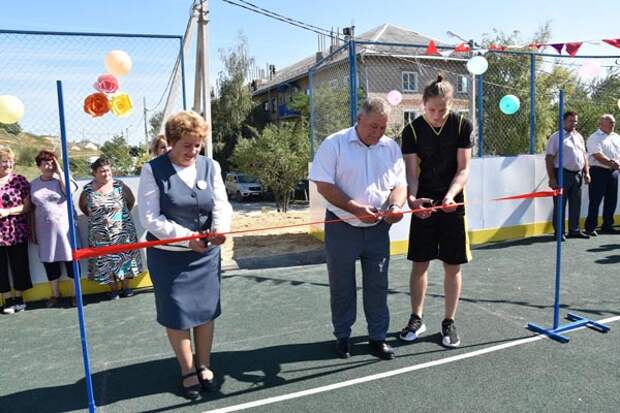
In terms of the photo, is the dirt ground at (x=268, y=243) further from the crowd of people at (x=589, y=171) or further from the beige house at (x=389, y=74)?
the crowd of people at (x=589, y=171)

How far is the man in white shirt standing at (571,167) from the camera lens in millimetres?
7184

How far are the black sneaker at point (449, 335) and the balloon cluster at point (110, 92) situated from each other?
3997mm

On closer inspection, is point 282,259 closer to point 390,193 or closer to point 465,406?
point 390,193

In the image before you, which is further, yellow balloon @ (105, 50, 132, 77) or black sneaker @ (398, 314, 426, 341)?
yellow balloon @ (105, 50, 132, 77)

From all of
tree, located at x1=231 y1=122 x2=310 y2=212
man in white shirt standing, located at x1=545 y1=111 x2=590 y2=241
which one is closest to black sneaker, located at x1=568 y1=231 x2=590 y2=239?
man in white shirt standing, located at x1=545 y1=111 x2=590 y2=241

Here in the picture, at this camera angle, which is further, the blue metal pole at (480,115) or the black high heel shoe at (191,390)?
the blue metal pole at (480,115)

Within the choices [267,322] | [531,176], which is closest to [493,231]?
[531,176]

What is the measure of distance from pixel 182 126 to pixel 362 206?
4.09ft

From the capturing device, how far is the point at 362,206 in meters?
3.25

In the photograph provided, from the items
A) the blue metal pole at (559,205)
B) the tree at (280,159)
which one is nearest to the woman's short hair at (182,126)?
the blue metal pole at (559,205)

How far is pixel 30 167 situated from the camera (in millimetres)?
5352

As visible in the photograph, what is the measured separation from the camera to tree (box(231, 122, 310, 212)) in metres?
14.9

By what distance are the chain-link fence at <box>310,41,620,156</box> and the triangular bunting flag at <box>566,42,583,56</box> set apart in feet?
0.50

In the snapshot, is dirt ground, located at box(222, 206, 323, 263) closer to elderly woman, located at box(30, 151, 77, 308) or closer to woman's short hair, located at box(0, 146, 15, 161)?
elderly woman, located at box(30, 151, 77, 308)
